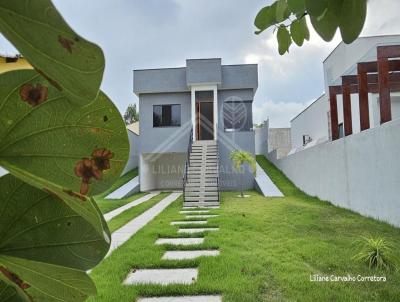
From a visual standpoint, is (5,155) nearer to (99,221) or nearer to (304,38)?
(99,221)

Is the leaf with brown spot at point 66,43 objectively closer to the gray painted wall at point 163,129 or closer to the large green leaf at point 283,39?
the large green leaf at point 283,39

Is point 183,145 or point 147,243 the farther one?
point 183,145

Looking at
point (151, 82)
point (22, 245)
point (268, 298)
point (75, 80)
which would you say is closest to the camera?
point (75, 80)

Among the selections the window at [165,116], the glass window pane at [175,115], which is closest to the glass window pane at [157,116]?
the window at [165,116]

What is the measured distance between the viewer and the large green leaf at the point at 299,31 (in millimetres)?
852

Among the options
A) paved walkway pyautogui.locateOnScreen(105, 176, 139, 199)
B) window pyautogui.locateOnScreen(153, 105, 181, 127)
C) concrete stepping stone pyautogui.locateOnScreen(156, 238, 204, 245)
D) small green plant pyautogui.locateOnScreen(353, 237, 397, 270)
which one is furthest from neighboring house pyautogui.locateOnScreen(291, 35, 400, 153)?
paved walkway pyautogui.locateOnScreen(105, 176, 139, 199)

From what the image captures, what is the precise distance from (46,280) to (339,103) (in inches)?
547

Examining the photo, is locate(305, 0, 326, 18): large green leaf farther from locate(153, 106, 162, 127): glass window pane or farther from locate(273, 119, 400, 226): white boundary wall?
locate(153, 106, 162, 127): glass window pane

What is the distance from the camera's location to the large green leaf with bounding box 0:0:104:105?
186mm

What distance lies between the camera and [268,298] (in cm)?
294

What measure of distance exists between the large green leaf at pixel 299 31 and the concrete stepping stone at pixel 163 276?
290 cm

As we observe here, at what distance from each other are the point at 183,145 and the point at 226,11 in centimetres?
1229

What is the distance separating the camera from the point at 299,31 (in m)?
0.86

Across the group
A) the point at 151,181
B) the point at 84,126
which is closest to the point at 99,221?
the point at 84,126
